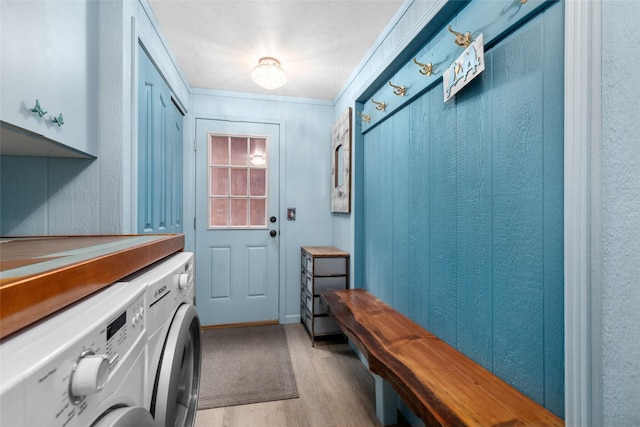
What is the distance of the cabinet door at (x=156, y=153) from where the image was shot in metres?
1.67

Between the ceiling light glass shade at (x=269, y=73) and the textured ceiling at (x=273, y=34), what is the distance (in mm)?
56

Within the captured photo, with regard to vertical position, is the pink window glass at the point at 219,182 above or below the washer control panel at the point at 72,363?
above

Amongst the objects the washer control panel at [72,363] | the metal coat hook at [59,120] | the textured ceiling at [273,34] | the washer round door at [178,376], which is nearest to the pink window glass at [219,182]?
the textured ceiling at [273,34]

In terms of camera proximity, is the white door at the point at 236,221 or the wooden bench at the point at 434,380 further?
the white door at the point at 236,221

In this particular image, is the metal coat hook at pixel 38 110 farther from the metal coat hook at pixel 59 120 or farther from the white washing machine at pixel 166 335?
the white washing machine at pixel 166 335

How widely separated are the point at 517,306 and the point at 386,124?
1.36 metres

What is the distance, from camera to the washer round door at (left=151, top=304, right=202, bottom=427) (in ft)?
2.26

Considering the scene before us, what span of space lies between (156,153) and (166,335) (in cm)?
151

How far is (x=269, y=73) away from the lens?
7.30ft

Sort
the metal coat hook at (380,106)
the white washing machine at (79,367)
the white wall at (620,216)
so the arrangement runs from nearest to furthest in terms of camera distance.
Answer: the white washing machine at (79,367)
the white wall at (620,216)
the metal coat hook at (380,106)

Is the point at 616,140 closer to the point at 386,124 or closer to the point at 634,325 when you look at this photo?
the point at 634,325

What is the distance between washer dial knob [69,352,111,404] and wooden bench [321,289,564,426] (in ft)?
2.77

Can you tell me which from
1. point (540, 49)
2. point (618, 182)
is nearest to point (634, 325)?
point (618, 182)

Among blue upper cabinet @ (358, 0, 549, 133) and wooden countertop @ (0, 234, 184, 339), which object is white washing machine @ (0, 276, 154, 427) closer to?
wooden countertop @ (0, 234, 184, 339)
